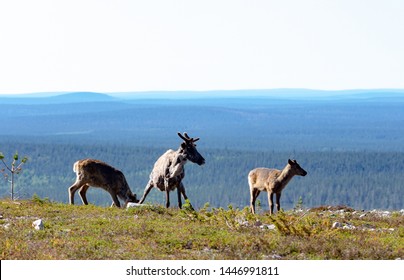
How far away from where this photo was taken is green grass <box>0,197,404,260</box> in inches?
572

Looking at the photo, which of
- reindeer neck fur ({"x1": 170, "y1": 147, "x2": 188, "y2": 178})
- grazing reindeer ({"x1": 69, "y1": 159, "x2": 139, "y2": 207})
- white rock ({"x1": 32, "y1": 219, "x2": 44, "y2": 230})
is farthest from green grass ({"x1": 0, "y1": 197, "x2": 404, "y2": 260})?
reindeer neck fur ({"x1": 170, "y1": 147, "x2": 188, "y2": 178})

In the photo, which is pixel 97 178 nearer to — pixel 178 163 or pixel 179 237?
pixel 178 163

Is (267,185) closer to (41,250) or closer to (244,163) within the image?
(41,250)

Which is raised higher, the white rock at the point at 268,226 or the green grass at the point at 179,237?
the green grass at the point at 179,237

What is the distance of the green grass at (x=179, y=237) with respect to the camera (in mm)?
14523

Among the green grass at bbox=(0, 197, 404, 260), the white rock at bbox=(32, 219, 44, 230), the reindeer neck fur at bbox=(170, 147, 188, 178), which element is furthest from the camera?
the reindeer neck fur at bbox=(170, 147, 188, 178)

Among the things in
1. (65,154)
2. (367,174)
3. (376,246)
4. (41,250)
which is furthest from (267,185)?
(65,154)

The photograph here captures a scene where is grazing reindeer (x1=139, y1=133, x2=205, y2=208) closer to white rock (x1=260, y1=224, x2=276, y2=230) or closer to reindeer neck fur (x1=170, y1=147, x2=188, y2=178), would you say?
reindeer neck fur (x1=170, y1=147, x2=188, y2=178)

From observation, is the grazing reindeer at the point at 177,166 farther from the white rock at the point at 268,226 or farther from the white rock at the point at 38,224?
the white rock at the point at 38,224

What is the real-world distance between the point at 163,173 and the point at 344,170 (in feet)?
451

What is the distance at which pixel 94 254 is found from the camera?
14.3 m

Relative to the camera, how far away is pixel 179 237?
15.8 meters

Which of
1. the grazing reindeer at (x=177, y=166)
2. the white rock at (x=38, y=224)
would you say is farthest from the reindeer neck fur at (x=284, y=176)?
the white rock at (x=38, y=224)

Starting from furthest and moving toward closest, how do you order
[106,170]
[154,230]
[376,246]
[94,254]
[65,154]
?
[65,154], [106,170], [154,230], [376,246], [94,254]
